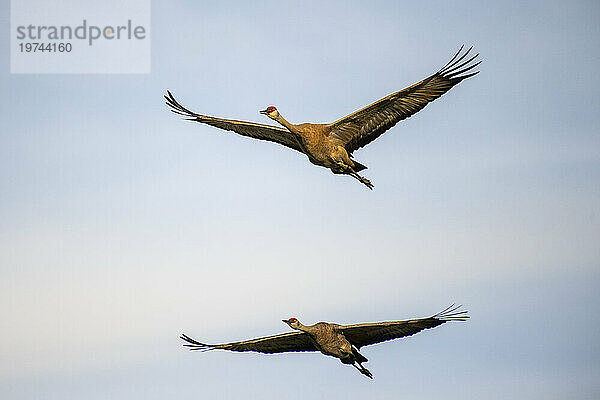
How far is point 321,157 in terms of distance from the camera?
20.0 metres

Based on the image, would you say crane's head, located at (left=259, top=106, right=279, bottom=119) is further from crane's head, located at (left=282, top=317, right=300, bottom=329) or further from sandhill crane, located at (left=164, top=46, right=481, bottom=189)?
crane's head, located at (left=282, top=317, right=300, bottom=329)

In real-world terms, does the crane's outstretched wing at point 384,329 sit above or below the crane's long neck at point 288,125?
below

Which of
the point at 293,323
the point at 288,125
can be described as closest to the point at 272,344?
the point at 293,323

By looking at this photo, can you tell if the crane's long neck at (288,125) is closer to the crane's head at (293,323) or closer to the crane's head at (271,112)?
the crane's head at (271,112)

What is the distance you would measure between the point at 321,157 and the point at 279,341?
355 cm

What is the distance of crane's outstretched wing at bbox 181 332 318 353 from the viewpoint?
20.8 m

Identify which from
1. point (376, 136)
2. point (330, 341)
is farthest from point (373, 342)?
point (376, 136)

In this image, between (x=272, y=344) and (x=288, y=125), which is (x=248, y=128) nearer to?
(x=288, y=125)

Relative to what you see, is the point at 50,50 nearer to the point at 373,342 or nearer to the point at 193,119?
the point at 193,119

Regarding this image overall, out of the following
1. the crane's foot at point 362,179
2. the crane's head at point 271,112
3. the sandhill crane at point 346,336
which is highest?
the crane's head at point 271,112

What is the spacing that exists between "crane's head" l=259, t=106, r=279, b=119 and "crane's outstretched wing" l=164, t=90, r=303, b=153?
8.8 inches

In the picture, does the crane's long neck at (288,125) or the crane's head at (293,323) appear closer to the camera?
the crane's long neck at (288,125)

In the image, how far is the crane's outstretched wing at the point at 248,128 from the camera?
66.8ft

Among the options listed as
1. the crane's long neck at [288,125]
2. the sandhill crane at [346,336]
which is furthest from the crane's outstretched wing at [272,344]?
the crane's long neck at [288,125]
